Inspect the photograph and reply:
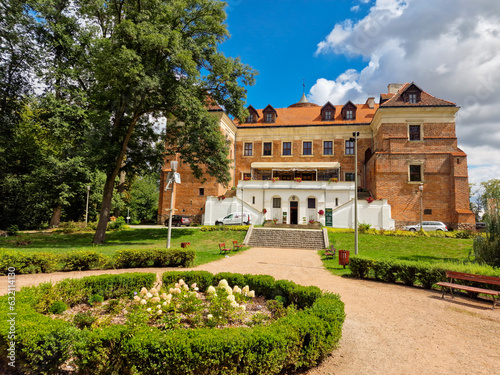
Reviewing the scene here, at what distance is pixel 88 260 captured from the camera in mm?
10750

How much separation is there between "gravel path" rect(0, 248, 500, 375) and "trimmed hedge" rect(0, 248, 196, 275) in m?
0.69

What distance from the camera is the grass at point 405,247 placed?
1614 centimetres

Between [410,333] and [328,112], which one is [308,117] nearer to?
[328,112]

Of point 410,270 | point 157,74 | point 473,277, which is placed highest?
point 157,74

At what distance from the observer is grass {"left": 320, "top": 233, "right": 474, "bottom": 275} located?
53.0ft

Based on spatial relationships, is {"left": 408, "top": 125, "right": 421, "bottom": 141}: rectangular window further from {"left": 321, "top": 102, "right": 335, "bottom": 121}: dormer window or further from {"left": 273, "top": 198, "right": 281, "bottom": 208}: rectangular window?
{"left": 273, "top": 198, "right": 281, "bottom": 208}: rectangular window

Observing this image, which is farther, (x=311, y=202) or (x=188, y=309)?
(x=311, y=202)

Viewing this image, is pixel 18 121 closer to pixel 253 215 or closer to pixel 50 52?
pixel 50 52

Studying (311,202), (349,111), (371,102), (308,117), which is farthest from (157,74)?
(371,102)

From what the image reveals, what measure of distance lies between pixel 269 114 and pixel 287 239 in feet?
71.1

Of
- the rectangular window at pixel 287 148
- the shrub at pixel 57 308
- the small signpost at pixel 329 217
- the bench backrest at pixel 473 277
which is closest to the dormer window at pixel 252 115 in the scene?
the rectangular window at pixel 287 148

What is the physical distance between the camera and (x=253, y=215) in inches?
1192

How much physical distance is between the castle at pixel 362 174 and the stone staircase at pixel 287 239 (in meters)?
5.93

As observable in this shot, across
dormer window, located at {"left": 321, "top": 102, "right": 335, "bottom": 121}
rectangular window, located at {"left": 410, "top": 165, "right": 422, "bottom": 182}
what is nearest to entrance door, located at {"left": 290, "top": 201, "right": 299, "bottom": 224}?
rectangular window, located at {"left": 410, "top": 165, "right": 422, "bottom": 182}
